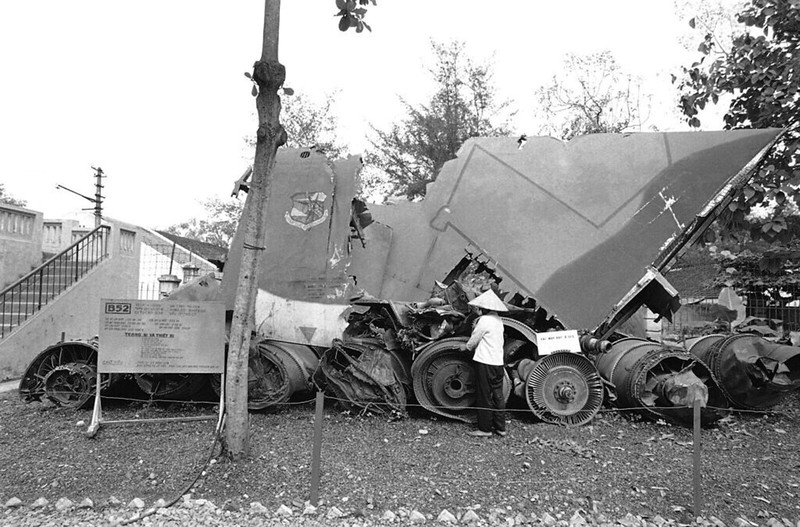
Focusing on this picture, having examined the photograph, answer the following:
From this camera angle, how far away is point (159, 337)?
19.9 feet

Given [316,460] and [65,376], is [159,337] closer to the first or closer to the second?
[65,376]

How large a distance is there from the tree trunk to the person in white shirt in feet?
8.36

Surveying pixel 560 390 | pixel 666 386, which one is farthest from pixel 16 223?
pixel 666 386

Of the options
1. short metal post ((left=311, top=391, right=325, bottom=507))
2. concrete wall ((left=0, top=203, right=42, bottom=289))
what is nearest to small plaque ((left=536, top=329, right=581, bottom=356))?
short metal post ((left=311, top=391, right=325, bottom=507))

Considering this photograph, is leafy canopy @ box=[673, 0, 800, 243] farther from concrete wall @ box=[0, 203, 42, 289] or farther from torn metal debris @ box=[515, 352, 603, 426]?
concrete wall @ box=[0, 203, 42, 289]

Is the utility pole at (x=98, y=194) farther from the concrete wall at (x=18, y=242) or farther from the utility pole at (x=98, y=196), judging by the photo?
the concrete wall at (x=18, y=242)

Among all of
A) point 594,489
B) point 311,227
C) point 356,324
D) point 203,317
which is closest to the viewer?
point 594,489

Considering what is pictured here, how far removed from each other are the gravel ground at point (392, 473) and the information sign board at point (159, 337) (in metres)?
0.72

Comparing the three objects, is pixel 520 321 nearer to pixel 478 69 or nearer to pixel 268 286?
pixel 268 286

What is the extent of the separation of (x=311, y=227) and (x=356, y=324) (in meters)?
1.67


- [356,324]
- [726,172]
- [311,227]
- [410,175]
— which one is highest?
[410,175]

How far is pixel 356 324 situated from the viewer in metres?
7.38

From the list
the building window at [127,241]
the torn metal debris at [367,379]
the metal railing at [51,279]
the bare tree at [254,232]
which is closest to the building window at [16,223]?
the metal railing at [51,279]

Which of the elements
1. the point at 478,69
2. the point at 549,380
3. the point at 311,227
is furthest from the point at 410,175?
the point at 549,380
